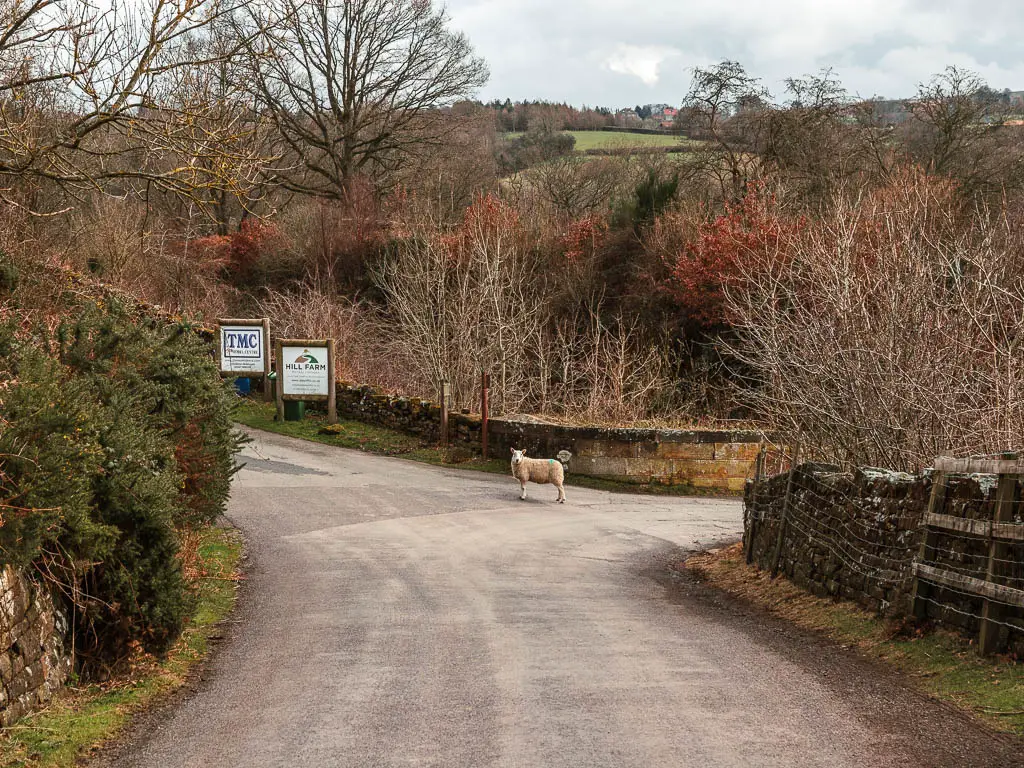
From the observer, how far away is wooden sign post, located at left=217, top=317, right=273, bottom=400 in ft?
98.5

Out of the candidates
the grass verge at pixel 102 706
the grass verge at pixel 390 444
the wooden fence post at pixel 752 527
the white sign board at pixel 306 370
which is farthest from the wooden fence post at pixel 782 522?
the white sign board at pixel 306 370

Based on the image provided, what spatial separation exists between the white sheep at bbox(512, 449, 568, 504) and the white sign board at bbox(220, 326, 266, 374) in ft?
38.5

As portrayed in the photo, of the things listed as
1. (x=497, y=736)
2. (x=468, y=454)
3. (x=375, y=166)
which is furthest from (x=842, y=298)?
(x=375, y=166)

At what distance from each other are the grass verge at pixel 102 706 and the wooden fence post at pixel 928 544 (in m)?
6.54

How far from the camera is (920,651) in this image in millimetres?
9055

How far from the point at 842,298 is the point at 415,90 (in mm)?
32935

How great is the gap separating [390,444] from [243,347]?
6.09 meters

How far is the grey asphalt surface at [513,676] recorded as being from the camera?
6973 millimetres

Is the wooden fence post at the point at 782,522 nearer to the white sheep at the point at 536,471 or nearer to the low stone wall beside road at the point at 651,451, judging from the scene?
the white sheep at the point at 536,471

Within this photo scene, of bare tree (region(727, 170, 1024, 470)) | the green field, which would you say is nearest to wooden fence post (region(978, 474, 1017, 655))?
bare tree (region(727, 170, 1024, 470))

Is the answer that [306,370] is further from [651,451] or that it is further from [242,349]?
Result: [651,451]

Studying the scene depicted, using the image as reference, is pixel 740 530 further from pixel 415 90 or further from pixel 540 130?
pixel 540 130

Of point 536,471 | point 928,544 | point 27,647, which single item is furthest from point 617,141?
point 27,647

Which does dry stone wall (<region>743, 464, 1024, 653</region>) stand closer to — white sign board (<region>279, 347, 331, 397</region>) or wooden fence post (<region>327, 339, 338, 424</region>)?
wooden fence post (<region>327, 339, 338, 424</region>)
